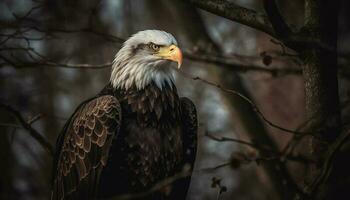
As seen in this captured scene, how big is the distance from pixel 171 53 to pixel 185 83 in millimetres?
7028

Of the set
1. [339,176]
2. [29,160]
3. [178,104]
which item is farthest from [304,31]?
[29,160]

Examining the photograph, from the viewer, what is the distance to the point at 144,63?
7.46 metres

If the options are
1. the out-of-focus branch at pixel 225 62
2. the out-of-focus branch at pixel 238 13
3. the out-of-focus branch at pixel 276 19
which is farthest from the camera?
the out-of-focus branch at pixel 225 62

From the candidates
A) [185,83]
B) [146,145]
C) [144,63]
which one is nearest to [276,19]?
[146,145]

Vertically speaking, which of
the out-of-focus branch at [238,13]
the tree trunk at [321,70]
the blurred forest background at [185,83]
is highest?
the out-of-focus branch at [238,13]

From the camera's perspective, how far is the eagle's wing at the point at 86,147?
692 centimetres

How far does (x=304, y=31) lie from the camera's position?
5.56 m

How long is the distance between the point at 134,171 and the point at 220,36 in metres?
7.34

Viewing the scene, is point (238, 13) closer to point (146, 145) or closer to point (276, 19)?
point (276, 19)

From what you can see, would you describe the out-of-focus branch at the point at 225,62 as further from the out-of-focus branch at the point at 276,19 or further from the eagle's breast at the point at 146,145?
the out-of-focus branch at the point at 276,19

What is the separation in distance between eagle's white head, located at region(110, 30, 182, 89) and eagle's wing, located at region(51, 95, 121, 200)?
35 cm

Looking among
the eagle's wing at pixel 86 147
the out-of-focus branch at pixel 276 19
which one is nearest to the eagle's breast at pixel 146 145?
the eagle's wing at pixel 86 147

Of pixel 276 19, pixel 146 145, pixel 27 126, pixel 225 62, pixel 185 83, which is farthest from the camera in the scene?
pixel 185 83

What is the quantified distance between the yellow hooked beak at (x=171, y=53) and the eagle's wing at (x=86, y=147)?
23.9 inches
